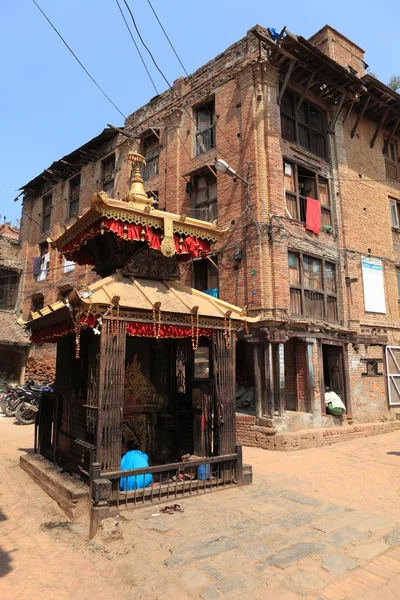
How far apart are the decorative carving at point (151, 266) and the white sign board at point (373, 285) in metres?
11.2

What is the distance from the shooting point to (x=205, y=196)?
16.7m

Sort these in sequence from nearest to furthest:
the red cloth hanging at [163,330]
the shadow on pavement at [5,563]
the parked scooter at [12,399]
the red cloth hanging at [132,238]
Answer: the shadow on pavement at [5,563]
the red cloth hanging at [163,330]
the red cloth hanging at [132,238]
the parked scooter at [12,399]

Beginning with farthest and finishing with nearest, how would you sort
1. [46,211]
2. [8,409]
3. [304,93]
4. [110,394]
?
[46,211], [8,409], [304,93], [110,394]

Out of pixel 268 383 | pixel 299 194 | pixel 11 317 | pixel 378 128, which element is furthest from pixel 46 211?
pixel 268 383

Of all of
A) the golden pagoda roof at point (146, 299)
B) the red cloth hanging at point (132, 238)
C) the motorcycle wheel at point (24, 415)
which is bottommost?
the motorcycle wheel at point (24, 415)

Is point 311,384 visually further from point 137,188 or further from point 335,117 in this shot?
point 335,117

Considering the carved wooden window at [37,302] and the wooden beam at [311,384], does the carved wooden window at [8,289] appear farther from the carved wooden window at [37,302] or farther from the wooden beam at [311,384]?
the wooden beam at [311,384]

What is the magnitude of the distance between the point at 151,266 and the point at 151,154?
14.3 m

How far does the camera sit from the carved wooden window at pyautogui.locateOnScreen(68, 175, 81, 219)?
2489cm

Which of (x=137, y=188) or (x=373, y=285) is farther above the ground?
Answer: (x=373, y=285)

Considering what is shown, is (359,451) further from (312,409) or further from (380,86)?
(380,86)

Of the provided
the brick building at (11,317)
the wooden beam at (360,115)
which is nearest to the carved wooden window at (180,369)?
the wooden beam at (360,115)

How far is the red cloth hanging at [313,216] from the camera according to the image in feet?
49.9

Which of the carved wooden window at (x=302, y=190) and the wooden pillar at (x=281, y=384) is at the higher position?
the carved wooden window at (x=302, y=190)
